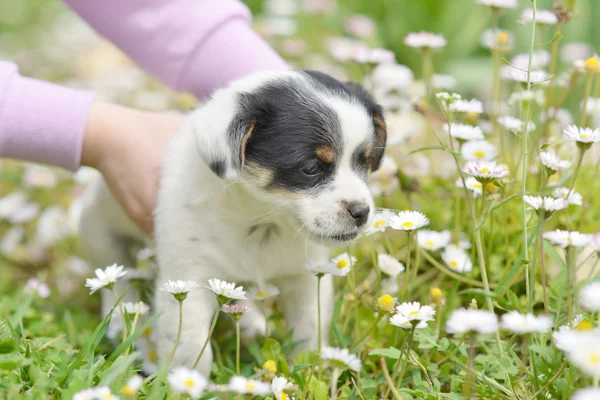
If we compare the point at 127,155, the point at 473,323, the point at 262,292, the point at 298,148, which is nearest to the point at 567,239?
the point at 473,323

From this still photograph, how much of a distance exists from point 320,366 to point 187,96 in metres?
1.56

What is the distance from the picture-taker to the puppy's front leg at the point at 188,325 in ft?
6.78

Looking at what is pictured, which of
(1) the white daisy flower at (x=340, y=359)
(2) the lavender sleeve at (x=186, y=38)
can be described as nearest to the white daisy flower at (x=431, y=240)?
(1) the white daisy flower at (x=340, y=359)

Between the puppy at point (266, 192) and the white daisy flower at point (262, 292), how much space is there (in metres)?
0.03

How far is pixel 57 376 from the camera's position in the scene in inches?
62.5

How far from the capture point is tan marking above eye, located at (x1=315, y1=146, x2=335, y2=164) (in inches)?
76.0

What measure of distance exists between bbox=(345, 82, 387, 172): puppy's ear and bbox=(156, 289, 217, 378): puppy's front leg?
0.66m

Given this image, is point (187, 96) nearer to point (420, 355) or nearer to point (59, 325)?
point (59, 325)

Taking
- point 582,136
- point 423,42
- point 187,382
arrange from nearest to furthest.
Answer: point 187,382
point 582,136
point 423,42

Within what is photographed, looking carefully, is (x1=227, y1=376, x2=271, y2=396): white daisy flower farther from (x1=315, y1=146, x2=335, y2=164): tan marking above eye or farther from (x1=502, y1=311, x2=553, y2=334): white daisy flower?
(x1=315, y1=146, x2=335, y2=164): tan marking above eye

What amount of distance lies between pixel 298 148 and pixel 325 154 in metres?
0.08

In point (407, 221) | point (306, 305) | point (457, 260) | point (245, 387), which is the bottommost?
point (306, 305)

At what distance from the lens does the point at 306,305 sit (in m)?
2.27

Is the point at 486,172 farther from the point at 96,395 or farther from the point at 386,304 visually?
the point at 96,395
